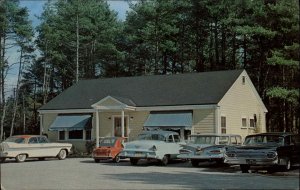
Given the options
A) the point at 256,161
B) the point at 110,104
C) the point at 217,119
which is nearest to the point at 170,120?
the point at 217,119

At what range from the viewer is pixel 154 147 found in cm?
2334

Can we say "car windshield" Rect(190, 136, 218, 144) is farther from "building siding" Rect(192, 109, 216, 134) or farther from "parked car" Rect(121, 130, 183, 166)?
"building siding" Rect(192, 109, 216, 134)

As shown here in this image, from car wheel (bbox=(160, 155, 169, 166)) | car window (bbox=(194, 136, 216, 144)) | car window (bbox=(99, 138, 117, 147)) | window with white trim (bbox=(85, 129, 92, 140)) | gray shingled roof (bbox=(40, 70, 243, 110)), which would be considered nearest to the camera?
car window (bbox=(194, 136, 216, 144))

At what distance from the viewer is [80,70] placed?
64.2m

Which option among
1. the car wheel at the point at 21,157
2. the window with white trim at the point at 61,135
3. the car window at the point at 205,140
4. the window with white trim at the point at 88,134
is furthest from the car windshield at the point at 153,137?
the window with white trim at the point at 61,135

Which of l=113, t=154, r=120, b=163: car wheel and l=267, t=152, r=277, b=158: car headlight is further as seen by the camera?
l=113, t=154, r=120, b=163: car wheel

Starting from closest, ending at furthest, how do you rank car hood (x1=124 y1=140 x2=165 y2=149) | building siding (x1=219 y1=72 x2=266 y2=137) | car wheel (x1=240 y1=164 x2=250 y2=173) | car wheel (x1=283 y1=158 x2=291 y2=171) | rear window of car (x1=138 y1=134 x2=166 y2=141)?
car wheel (x1=283 y1=158 x2=291 y2=171) → car wheel (x1=240 y1=164 x2=250 y2=173) → car hood (x1=124 y1=140 x2=165 y2=149) → rear window of car (x1=138 y1=134 x2=166 y2=141) → building siding (x1=219 y1=72 x2=266 y2=137)

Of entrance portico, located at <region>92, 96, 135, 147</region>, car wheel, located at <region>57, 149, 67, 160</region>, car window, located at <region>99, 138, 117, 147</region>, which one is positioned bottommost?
car wheel, located at <region>57, 149, 67, 160</region>

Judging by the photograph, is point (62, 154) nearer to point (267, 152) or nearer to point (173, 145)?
point (173, 145)

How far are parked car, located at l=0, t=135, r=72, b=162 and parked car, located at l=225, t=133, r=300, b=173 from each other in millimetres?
12728

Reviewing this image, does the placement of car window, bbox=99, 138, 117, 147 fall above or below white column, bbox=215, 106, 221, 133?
below

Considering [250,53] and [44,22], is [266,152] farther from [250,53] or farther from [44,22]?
[44,22]

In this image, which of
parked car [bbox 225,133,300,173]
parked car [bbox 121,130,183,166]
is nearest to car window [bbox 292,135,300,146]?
parked car [bbox 225,133,300,173]

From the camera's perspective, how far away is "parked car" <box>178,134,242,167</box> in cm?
2200
